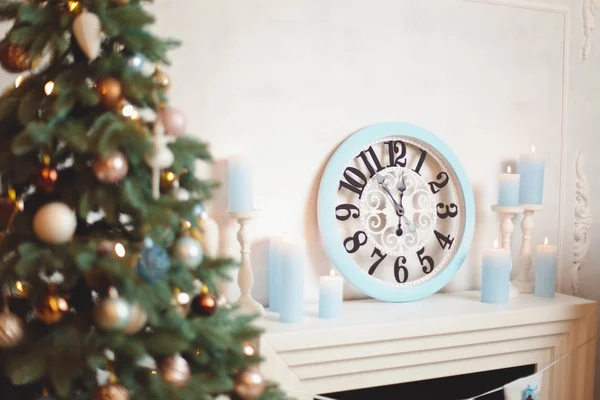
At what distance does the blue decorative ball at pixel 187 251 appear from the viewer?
0.89 meters

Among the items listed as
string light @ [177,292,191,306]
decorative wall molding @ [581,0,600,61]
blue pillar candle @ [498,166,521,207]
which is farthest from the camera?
decorative wall molding @ [581,0,600,61]

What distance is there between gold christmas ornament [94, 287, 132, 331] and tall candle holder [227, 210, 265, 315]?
0.71m

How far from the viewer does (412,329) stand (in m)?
1.54

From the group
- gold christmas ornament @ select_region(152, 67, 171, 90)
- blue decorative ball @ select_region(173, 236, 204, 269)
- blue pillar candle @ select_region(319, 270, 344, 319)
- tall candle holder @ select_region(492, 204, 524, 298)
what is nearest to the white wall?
tall candle holder @ select_region(492, 204, 524, 298)

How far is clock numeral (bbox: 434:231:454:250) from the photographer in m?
1.82

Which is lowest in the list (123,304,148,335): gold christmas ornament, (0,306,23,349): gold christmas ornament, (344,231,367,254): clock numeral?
(0,306,23,349): gold christmas ornament

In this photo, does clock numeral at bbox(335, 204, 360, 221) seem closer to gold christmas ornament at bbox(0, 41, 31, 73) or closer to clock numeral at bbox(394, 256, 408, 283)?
clock numeral at bbox(394, 256, 408, 283)

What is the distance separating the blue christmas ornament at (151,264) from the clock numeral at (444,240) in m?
1.14

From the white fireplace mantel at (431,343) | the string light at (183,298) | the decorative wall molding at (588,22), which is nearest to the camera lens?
the string light at (183,298)

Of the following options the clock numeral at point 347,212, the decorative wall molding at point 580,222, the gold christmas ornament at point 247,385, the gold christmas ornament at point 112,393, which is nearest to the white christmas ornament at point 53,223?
the gold christmas ornament at point 112,393

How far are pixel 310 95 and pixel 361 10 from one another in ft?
0.98

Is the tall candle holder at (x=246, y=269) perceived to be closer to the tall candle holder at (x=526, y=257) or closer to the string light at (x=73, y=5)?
the string light at (x=73, y=5)

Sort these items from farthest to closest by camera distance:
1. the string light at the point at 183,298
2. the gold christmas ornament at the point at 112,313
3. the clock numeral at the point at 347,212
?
the clock numeral at the point at 347,212
the string light at the point at 183,298
the gold christmas ornament at the point at 112,313

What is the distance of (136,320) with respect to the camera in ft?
2.74
